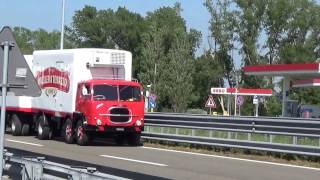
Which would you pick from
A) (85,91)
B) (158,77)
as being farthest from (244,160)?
(158,77)

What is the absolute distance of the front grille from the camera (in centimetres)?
2180

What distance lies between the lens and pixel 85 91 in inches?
875

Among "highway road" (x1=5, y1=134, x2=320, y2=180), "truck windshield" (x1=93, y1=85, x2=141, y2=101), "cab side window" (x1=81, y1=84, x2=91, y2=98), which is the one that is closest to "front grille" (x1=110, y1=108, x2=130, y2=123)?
"truck windshield" (x1=93, y1=85, x2=141, y2=101)

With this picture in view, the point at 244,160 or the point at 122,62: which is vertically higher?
the point at 122,62

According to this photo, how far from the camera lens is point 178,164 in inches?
630

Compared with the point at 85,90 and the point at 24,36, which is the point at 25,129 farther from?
the point at 24,36

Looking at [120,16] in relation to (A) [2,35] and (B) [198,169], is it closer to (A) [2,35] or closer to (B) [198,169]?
(B) [198,169]

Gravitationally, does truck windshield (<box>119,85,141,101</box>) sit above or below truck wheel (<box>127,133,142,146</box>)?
above

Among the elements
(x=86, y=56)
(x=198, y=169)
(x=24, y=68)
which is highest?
(x=86, y=56)

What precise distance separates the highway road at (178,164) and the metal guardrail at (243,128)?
84cm

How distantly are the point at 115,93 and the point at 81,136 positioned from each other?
1.77 m

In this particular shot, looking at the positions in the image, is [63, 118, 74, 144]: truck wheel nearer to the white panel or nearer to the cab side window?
the cab side window

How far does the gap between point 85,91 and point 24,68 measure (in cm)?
1410

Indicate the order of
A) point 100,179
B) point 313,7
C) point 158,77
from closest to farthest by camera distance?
1. point 100,179
2. point 158,77
3. point 313,7
